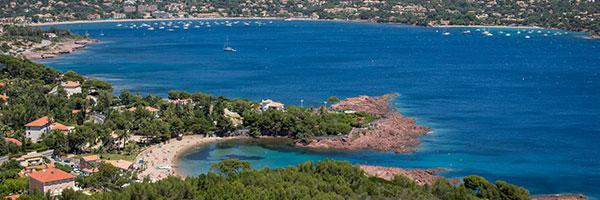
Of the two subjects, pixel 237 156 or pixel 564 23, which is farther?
pixel 564 23

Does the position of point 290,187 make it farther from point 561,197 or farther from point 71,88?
point 71,88

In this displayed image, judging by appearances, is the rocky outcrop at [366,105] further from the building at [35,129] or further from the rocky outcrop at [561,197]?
the building at [35,129]

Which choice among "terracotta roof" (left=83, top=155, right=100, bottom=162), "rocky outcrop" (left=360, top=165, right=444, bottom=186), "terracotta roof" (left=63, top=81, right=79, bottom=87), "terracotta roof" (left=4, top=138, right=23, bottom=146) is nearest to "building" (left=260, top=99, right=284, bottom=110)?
"rocky outcrop" (left=360, top=165, right=444, bottom=186)

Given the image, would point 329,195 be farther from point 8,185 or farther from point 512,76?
point 512,76

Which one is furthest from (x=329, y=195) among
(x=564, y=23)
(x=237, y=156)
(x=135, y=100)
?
(x=564, y=23)

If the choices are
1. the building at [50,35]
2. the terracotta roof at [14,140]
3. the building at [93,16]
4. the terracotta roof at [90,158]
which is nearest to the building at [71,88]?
the terracotta roof at [14,140]

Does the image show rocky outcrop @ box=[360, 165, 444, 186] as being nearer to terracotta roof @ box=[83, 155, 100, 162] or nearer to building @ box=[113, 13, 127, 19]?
terracotta roof @ box=[83, 155, 100, 162]
